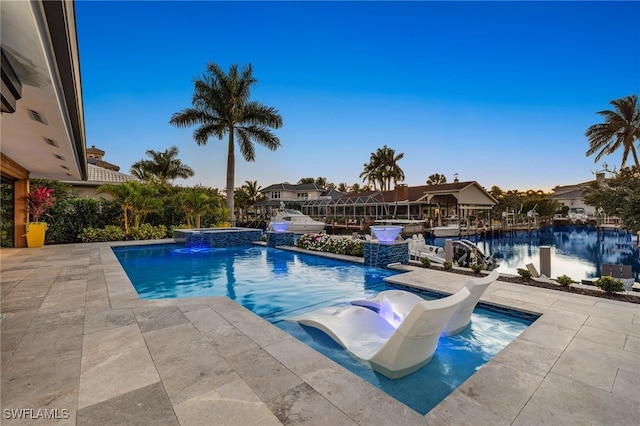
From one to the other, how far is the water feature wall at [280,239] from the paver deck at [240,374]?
389 inches

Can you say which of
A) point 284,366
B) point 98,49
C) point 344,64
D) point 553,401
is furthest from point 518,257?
point 98,49

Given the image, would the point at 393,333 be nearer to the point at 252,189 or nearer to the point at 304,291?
Answer: the point at 304,291

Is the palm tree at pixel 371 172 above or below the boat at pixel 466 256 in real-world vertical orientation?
above

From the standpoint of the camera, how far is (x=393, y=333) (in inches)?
129

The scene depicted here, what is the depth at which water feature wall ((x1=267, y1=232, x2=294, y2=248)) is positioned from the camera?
14.7 meters

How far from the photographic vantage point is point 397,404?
2258 millimetres

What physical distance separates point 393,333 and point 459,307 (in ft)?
4.28

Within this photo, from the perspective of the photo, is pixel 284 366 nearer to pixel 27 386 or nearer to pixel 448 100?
pixel 27 386

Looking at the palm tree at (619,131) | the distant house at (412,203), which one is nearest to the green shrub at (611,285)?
the distant house at (412,203)

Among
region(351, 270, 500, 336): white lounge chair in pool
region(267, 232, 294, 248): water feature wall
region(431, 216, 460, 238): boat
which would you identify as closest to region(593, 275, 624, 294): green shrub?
region(351, 270, 500, 336): white lounge chair in pool

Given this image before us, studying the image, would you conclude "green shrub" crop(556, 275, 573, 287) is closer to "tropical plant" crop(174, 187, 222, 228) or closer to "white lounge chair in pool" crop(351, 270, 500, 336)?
"white lounge chair in pool" crop(351, 270, 500, 336)

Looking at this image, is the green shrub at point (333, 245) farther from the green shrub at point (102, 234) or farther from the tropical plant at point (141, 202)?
the green shrub at point (102, 234)

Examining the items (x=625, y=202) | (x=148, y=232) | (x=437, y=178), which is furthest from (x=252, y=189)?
(x=625, y=202)

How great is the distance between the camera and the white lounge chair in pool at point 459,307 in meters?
3.98
